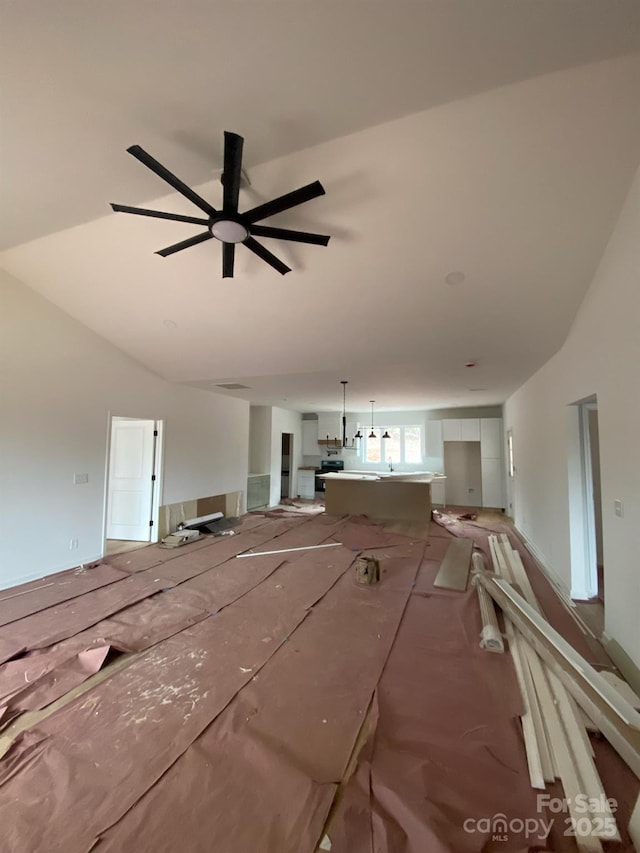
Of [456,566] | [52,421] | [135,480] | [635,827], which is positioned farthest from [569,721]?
[135,480]

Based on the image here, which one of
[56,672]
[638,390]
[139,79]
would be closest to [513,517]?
[638,390]

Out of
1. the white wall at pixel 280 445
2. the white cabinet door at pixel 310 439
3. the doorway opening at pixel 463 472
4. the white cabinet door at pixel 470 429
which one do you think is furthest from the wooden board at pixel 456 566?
the white cabinet door at pixel 310 439

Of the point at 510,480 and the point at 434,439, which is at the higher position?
the point at 434,439

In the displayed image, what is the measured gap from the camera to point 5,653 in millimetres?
2422

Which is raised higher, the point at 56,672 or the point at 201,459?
the point at 201,459

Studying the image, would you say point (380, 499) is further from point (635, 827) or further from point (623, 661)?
point (635, 827)

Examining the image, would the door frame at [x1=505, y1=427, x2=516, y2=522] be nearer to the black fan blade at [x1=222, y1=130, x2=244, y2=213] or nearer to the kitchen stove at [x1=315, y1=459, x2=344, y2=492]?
the kitchen stove at [x1=315, y1=459, x2=344, y2=492]

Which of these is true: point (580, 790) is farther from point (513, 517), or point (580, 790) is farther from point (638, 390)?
point (513, 517)

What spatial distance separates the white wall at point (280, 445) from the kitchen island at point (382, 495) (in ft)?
7.09

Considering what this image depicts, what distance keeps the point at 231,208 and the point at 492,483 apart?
8.23 meters

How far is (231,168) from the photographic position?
1.72 meters

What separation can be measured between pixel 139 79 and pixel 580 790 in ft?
12.6

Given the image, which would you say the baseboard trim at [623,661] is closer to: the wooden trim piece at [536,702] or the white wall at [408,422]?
the wooden trim piece at [536,702]

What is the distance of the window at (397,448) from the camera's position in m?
9.54
